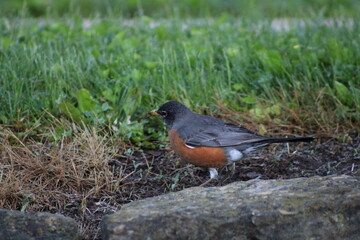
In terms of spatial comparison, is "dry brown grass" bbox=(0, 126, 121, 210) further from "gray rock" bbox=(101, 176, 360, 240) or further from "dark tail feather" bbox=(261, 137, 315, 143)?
"dark tail feather" bbox=(261, 137, 315, 143)

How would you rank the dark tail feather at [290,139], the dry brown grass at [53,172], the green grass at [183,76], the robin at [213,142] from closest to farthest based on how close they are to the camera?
the dry brown grass at [53,172] → the dark tail feather at [290,139] → the robin at [213,142] → the green grass at [183,76]

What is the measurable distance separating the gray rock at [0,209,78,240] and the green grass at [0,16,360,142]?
188 cm

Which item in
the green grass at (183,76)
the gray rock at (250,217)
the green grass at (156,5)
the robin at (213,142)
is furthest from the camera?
the green grass at (156,5)

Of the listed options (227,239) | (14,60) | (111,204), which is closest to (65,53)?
(14,60)

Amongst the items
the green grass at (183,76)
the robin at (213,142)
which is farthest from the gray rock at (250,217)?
the green grass at (183,76)

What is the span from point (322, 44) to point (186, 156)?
257cm

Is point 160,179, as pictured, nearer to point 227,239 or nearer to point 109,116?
point 109,116

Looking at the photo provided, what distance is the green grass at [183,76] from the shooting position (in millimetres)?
5203

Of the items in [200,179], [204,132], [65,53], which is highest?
[65,53]

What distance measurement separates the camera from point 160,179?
4.49m

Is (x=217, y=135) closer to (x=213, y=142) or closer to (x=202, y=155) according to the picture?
(x=213, y=142)

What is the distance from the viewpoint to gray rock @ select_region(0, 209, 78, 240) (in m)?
3.03

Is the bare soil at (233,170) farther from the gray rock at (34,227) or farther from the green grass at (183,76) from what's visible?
the gray rock at (34,227)

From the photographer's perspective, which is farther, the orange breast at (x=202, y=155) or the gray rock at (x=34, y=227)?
the orange breast at (x=202, y=155)
